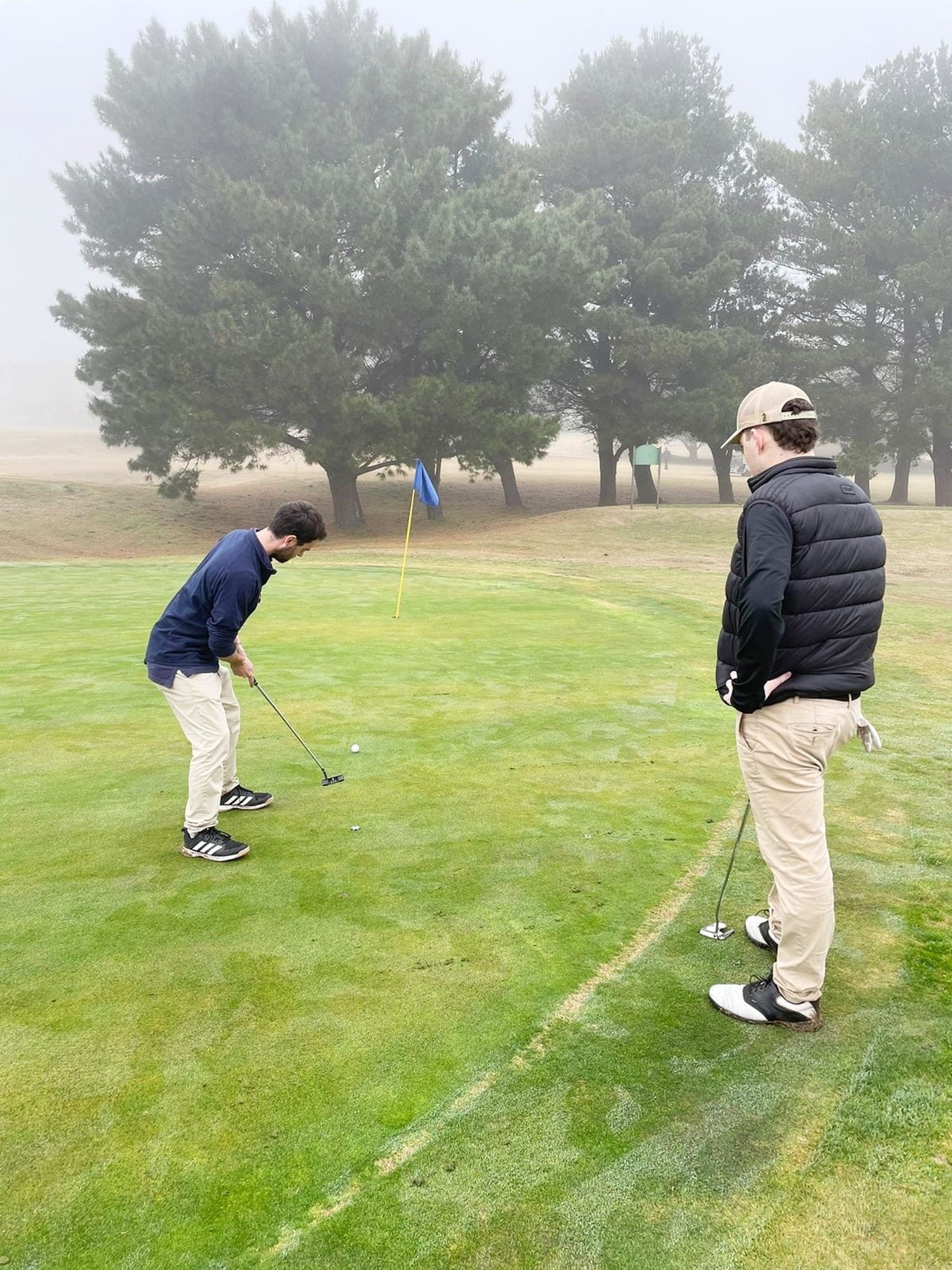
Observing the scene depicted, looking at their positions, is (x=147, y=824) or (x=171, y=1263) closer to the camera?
(x=171, y=1263)

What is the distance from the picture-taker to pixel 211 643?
506 centimetres

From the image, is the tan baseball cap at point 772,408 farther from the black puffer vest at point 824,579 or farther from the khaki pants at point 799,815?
the khaki pants at point 799,815

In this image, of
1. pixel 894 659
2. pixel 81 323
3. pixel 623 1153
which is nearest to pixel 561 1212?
pixel 623 1153

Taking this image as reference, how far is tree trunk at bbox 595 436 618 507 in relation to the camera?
38.1 meters

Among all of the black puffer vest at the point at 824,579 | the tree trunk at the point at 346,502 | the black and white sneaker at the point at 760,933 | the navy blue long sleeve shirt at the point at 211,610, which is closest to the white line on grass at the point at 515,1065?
the black and white sneaker at the point at 760,933

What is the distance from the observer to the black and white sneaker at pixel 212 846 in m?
5.00

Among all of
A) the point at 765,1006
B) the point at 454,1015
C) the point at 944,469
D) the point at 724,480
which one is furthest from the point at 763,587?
the point at 944,469

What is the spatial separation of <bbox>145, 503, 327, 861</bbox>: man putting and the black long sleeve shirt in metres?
2.64

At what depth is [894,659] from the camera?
10.8 meters

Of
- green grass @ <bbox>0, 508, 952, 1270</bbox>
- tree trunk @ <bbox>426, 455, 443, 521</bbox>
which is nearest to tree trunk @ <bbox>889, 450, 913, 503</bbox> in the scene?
tree trunk @ <bbox>426, 455, 443, 521</bbox>

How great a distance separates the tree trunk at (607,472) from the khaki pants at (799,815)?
3525cm

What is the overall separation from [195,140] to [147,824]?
103 feet

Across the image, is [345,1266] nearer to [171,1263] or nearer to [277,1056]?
[171,1263]

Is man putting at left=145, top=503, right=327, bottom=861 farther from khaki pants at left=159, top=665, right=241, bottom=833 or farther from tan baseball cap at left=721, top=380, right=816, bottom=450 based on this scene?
tan baseball cap at left=721, top=380, right=816, bottom=450
